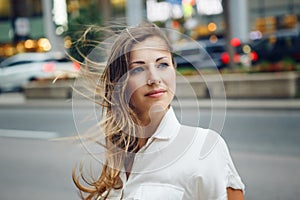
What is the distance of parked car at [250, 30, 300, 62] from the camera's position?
20.1 m

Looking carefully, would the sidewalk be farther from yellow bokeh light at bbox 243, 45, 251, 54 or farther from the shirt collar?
yellow bokeh light at bbox 243, 45, 251, 54

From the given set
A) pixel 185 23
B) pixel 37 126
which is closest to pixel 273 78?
pixel 37 126

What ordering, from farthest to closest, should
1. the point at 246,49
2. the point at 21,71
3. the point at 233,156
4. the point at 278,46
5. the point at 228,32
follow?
the point at 21,71
the point at 246,49
the point at 278,46
the point at 228,32
the point at 233,156

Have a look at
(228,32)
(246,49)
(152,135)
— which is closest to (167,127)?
(152,135)

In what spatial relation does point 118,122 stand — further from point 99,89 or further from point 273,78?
point 273,78

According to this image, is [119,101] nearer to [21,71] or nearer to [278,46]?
[278,46]

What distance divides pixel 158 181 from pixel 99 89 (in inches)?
11.6

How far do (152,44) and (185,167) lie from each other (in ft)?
1.06

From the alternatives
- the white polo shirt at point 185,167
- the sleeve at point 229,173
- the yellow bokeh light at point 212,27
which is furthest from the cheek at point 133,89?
the yellow bokeh light at point 212,27

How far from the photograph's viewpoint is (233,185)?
144 cm

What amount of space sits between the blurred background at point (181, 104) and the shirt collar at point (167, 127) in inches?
2.1

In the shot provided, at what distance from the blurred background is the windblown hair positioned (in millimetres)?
58

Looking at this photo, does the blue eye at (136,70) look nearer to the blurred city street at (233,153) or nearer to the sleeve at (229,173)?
the sleeve at (229,173)

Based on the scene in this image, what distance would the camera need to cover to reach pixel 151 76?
1.41m
